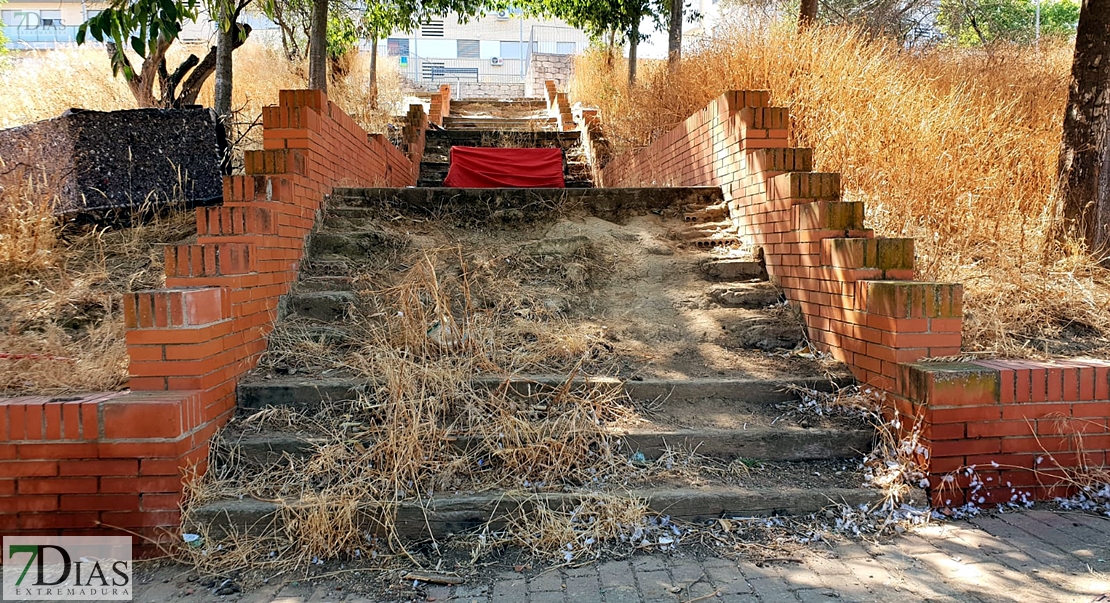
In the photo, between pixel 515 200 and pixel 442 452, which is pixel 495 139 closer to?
pixel 515 200

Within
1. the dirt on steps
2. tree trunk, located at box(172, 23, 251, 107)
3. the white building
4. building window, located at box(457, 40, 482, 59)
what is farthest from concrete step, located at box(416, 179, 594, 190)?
building window, located at box(457, 40, 482, 59)

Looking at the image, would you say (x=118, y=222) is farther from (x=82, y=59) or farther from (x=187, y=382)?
(x=82, y=59)

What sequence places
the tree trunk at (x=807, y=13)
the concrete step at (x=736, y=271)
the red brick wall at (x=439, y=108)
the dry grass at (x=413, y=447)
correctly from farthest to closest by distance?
the red brick wall at (x=439, y=108)
the tree trunk at (x=807, y=13)
the concrete step at (x=736, y=271)
the dry grass at (x=413, y=447)

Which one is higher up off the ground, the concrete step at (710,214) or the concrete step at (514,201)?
the concrete step at (514,201)

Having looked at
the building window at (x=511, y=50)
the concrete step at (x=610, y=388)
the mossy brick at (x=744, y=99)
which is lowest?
the concrete step at (x=610, y=388)

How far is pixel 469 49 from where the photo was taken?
38625 mm

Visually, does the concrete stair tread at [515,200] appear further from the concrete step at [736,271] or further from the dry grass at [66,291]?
the dry grass at [66,291]

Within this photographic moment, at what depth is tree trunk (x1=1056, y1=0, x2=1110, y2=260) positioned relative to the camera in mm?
4207

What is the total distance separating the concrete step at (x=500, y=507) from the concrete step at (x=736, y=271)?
187 cm

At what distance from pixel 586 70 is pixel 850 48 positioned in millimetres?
8463

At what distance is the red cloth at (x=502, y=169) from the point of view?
26.8 feet

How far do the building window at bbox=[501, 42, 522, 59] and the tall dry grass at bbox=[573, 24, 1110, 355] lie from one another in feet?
109

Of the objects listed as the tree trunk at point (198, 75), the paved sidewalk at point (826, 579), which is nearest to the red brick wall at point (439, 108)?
the tree trunk at point (198, 75)

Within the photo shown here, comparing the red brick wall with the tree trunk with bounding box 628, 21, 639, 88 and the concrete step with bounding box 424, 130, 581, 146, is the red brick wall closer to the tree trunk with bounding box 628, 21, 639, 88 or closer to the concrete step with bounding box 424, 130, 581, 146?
the concrete step with bounding box 424, 130, 581, 146
